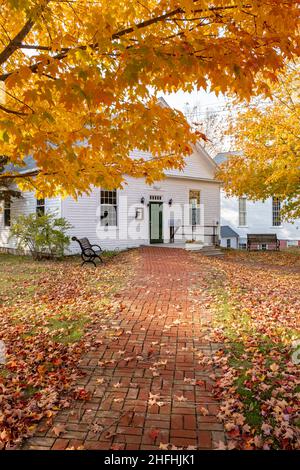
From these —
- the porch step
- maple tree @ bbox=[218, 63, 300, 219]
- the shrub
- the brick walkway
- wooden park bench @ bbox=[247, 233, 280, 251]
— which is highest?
maple tree @ bbox=[218, 63, 300, 219]

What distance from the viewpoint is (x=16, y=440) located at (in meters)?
3.37

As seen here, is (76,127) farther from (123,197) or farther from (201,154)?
(201,154)

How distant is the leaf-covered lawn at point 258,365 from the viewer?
345 cm

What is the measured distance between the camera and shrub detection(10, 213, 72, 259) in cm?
1630

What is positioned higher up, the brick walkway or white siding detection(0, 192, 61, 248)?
white siding detection(0, 192, 61, 248)

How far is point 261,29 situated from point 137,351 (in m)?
4.33

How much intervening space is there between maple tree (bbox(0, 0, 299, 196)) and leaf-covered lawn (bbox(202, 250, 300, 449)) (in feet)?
9.86

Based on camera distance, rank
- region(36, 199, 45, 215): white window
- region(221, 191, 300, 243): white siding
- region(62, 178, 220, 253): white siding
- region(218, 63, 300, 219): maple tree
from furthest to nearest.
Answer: region(221, 191, 300, 243): white siding → region(36, 199, 45, 215): white window → region(62, 178, 220, 253): white siding → region(218, 63, 300, 219): maple tree

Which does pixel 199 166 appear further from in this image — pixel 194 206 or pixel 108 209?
pixel 108 209

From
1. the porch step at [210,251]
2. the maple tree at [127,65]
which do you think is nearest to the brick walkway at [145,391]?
the maple tree at [127,65]

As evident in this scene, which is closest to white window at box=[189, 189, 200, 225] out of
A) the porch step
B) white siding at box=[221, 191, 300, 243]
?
the porch step

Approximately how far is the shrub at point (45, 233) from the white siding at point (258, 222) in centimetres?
1596

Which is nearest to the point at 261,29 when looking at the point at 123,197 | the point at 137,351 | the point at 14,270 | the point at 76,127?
the point at 76,127

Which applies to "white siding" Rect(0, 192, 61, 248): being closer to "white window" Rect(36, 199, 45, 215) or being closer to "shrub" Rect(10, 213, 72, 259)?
"white window" Rect(36, 199, 45, 215)
